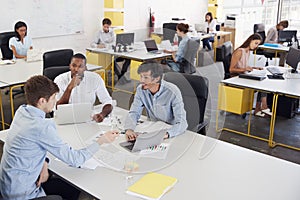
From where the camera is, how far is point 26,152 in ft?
6.37

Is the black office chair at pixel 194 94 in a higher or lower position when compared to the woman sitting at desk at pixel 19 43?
lower

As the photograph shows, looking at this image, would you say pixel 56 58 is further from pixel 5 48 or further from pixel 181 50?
pixel 181 50

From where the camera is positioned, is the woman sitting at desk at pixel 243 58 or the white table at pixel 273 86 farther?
the woman sitting at desk at pixel 243 58

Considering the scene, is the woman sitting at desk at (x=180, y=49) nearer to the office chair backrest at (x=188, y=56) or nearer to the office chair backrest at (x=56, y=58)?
the office chair backrest at (x=188, y=56)

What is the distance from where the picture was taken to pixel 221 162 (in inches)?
89.3

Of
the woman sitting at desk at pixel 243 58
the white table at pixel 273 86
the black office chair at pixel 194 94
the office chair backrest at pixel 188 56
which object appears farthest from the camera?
the office chair backrest at pixel 188 56

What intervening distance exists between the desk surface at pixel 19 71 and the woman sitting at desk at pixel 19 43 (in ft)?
1.10

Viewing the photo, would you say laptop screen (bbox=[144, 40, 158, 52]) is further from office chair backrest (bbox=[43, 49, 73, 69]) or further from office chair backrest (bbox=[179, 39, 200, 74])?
office chair backrest (bbox=[43, 49, 73, 69])

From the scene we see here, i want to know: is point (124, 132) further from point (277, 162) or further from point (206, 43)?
point (206, 43)

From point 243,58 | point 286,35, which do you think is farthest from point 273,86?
point 286,35

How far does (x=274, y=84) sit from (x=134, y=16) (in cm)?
506

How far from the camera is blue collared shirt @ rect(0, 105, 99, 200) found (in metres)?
1.94

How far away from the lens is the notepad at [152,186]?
1896mm

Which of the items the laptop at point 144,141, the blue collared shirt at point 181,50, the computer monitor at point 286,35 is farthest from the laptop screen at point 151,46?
the laptop at point 144,141
